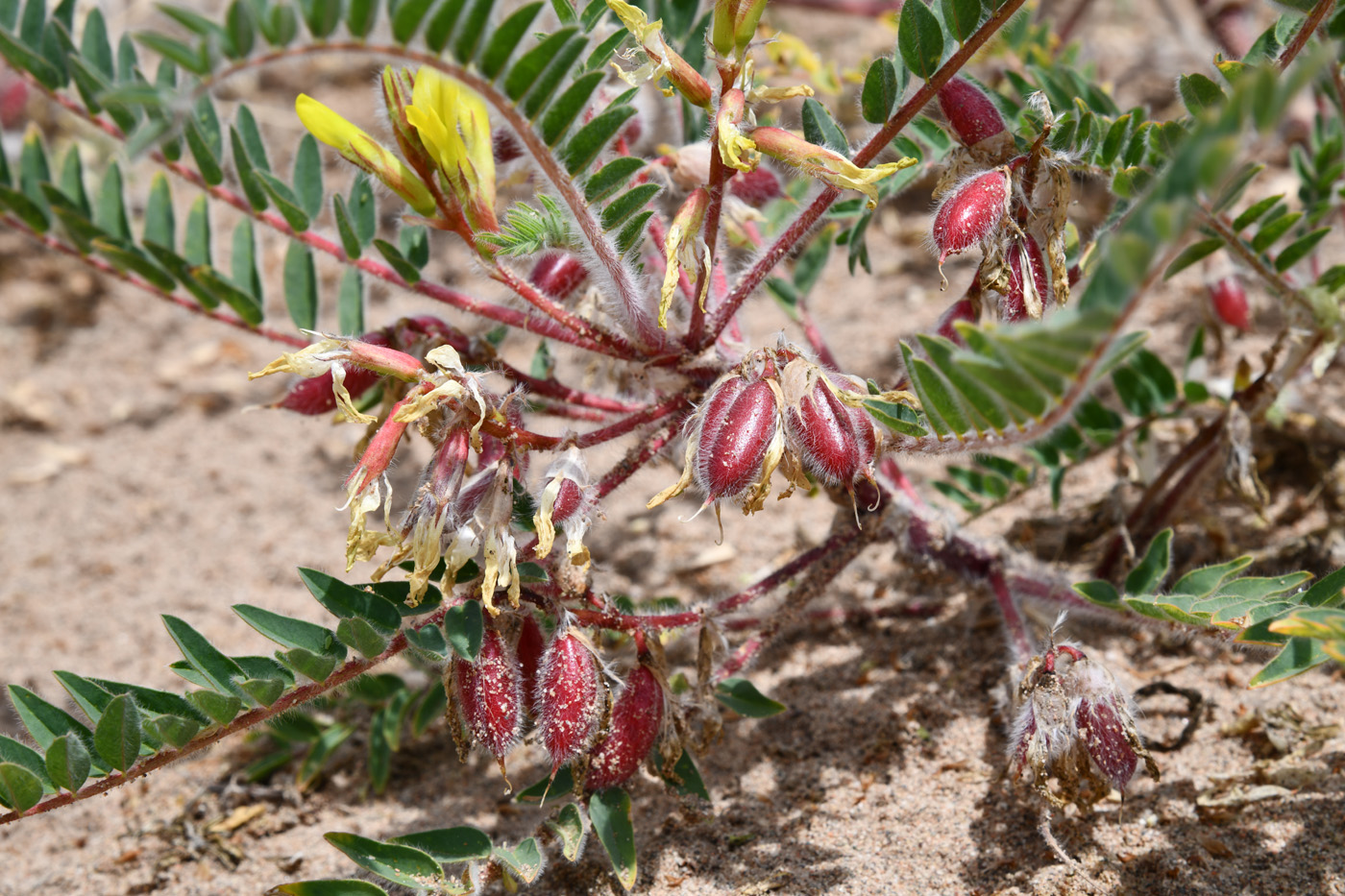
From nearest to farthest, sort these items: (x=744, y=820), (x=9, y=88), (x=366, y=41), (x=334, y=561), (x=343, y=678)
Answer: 1. (x=366, y=41)
2. (x=343, y=678)
3. (x=744, y=820)
4. (x=334, y=561)
5. (x=9, y=88)

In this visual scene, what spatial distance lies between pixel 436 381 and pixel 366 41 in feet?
1.36

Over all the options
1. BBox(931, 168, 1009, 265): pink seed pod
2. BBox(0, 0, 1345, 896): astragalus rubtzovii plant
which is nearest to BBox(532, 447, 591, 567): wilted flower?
BBox(0, 0, 1345, 896): astragalus rubtzovii plant

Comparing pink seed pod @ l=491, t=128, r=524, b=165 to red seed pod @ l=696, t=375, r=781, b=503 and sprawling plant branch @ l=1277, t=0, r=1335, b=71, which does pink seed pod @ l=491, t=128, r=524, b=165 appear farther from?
sprawling plant branch @ l=1277, t=0, r=1335, b=71

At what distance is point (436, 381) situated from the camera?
52.6 inches

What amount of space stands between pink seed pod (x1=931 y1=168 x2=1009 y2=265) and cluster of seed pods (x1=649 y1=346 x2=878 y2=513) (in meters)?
0.24

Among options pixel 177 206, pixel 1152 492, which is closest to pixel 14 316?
pixel 177 206

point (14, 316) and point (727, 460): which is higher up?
point (727, 460)

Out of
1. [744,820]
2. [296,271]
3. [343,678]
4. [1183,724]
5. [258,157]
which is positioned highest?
[258,157]

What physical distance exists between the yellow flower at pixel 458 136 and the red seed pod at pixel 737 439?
404 mm

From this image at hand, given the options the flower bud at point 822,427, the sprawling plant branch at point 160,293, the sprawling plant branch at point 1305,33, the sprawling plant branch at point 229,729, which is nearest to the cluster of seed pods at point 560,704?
the sprawling plant branch at point 229,729

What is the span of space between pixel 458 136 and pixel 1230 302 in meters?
1.70

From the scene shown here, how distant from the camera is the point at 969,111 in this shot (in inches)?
57.6

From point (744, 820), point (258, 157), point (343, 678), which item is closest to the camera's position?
point (343, 678)

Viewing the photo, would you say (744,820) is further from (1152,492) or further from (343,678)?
(1152,492)
